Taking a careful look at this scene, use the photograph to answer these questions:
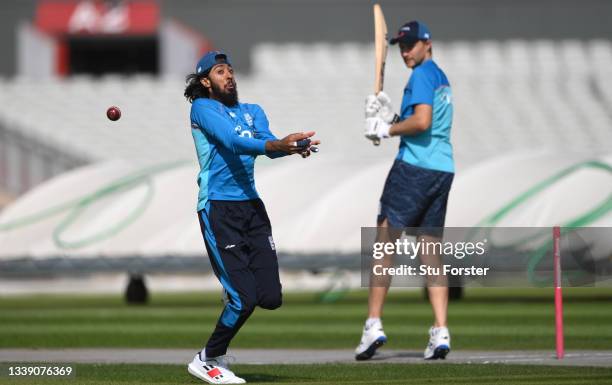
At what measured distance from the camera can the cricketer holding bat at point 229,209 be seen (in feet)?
28.5

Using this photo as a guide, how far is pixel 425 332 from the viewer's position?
1415cm

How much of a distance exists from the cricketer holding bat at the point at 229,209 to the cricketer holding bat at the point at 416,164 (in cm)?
168

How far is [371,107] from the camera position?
1052 cm

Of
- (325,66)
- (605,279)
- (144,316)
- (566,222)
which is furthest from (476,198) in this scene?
(325,66)

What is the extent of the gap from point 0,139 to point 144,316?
2056cm

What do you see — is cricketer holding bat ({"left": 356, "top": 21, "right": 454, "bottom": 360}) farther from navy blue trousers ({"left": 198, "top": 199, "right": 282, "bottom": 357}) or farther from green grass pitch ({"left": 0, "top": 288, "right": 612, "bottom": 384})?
navy blue trousers ({"left": 198, "top": 199, "right": 282, "bottom": 357})

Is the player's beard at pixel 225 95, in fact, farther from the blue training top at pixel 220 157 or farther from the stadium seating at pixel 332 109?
the stadium seating at pixel 332 109

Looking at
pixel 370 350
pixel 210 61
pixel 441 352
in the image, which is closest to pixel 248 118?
pixel 210 61

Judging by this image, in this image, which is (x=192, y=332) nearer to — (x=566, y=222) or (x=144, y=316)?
(x=144, y=316)

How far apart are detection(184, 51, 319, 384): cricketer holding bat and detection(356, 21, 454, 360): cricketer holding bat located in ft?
5.51

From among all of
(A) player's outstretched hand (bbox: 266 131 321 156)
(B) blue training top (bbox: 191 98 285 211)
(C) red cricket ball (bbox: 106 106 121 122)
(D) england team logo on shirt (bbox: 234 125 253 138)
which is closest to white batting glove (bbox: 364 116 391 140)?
(B) blue training top (bbox: 191 98 285 211)

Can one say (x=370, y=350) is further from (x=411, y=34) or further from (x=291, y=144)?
(x=291, y=144)

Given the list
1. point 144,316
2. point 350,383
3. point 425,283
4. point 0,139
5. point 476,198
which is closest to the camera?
point 350,383

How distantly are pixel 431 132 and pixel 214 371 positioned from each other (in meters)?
2.80
